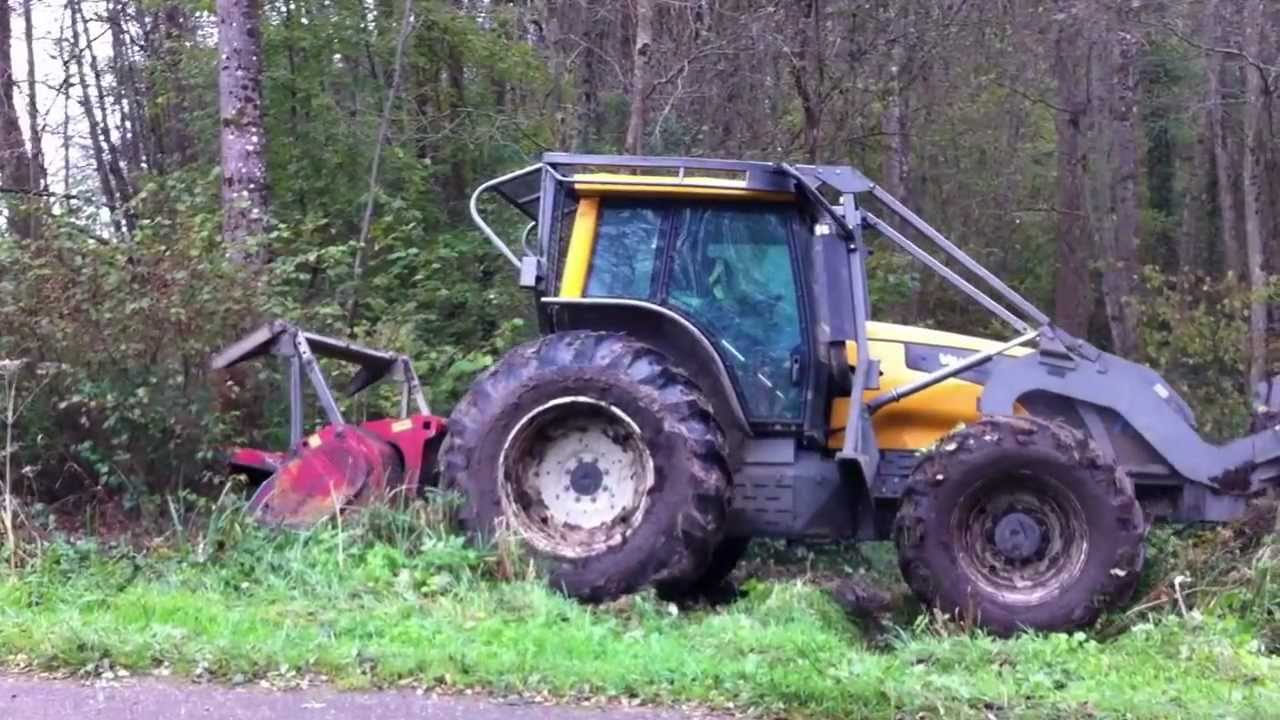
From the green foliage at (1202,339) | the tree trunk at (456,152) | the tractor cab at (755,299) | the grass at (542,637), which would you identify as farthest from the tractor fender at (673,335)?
the tree trunk at (456,152)

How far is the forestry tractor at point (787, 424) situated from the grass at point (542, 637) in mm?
327

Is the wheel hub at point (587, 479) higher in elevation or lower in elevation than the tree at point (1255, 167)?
lower

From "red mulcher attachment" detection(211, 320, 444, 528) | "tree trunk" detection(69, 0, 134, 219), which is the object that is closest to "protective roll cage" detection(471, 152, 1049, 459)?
"red mulcher attachment" detection(211, 320, 444, 528)

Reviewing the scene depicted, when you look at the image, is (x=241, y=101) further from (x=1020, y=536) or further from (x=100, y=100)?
(x=100, y=100)

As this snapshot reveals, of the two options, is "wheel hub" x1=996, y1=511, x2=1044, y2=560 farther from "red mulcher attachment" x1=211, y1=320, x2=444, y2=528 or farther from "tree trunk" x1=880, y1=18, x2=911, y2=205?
"tree trunk" x1=880, y1=18, x2=911, y2=205

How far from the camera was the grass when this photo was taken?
5.77m

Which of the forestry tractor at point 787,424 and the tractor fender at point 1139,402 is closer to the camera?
the forestry tractor at point 787,424

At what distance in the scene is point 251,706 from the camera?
5.69 metres

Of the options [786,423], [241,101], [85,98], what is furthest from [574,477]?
[85,98]

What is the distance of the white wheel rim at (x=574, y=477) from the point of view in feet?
26.8

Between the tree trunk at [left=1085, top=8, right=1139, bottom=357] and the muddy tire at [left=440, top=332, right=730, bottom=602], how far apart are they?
12635 mm

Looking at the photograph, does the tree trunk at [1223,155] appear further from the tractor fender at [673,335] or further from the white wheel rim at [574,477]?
the white wheel rim at [574,477]

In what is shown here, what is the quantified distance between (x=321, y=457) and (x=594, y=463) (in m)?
1.66

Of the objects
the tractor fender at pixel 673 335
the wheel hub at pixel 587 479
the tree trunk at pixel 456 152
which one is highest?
the tree trunk at pixel 456 152
